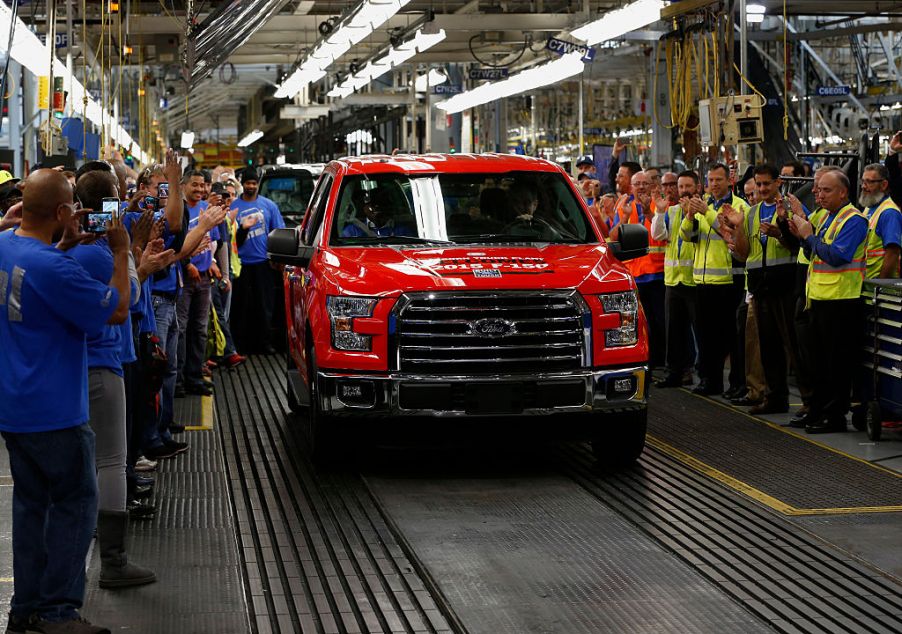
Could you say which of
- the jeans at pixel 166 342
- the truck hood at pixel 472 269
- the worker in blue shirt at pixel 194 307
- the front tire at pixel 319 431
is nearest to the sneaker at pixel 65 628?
the front tire at pixel 319 431

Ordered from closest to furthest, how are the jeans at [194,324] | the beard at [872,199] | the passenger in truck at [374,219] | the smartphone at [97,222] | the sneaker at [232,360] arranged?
the smartphone at [97,222]
the passenger in truck at [374,219]
the beard at [872,199]
the jeans at [194,324]
the sneaker at [232,360]

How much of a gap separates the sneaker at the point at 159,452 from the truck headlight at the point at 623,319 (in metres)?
3.08

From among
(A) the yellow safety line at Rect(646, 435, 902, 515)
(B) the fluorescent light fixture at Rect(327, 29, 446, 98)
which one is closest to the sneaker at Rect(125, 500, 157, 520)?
(A) the yellow safety line at Rect(646, 435, 902, 515)

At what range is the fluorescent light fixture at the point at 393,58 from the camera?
696 inches

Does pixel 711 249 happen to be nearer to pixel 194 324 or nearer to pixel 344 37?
pixel 194 324

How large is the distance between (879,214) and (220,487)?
204 inches

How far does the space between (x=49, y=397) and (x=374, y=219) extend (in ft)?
14.1

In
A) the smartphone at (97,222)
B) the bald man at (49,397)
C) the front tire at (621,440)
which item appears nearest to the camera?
the bald man at (49,397)

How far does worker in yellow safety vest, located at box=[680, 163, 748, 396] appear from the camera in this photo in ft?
35.9

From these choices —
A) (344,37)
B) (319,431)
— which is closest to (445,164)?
(319,431)

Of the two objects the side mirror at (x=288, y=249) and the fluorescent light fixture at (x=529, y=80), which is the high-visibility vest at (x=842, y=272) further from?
the fluorescent light fixture at (x=529, y=80)

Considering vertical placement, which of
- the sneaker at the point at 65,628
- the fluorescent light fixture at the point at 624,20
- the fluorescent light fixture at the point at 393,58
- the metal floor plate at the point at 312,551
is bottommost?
the metal floor plate at the point at 312,551

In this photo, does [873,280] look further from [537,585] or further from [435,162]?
[537,585]

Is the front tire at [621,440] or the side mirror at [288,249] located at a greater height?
the side mirror at [288,249]
